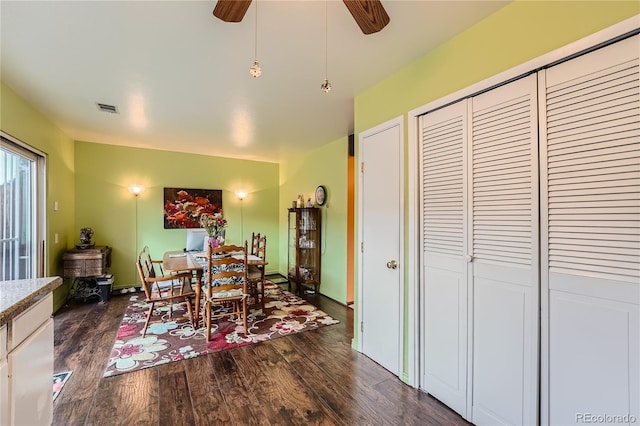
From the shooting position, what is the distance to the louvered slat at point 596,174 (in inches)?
46.3

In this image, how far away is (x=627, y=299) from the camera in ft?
3.84

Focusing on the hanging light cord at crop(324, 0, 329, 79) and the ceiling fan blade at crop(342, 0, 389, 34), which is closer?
the ceiling fan blade at crop(342, 0, 389, 34)

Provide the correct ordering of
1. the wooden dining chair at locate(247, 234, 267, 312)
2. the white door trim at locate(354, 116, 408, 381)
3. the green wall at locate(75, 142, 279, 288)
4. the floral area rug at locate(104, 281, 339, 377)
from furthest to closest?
the green wall at locate(75, 142, 279, 288) < the wooden dining chair at locate(247, 234, 267, 312) < the floral area rug at locate(104, 281, 339, 377) < the white door trim at locate(354, 116, 408, 381)

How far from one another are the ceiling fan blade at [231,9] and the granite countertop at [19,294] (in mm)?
1450

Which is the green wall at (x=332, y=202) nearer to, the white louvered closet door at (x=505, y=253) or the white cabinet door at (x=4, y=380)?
the white louvered closet door at (x=505, y=253)

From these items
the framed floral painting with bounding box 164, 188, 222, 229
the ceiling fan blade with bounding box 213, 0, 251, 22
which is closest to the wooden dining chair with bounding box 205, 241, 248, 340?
the ceiling fan blade with bounding box 213, 0, 251, 22

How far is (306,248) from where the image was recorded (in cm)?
481

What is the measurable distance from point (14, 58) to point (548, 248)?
12.4ft

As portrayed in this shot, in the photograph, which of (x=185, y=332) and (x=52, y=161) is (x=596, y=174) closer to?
(x=185, y=332)

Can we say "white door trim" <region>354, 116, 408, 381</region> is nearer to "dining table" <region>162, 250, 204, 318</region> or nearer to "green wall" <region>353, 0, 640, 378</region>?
"green wall" <region>353, 0, 640, 378</region>

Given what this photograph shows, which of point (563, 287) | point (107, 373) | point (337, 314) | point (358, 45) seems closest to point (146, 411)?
point (107, 373)

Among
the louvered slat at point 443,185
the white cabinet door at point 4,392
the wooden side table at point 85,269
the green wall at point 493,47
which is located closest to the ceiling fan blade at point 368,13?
the green wall at point 493,47

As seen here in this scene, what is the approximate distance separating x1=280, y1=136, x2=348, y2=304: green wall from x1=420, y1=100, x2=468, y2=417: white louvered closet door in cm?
216

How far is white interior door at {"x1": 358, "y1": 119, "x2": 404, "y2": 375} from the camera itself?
2.27 m
